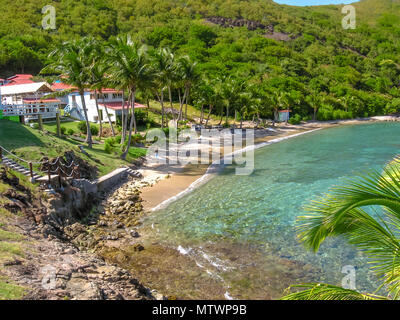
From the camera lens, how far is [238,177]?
1080 inches

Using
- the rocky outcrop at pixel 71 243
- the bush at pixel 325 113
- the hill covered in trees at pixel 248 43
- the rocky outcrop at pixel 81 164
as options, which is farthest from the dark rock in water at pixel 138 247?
the bush at pixel 325 113

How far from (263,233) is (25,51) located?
63636mm

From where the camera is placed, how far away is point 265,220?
719 inches

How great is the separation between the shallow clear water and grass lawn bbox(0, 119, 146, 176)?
23.0 ft

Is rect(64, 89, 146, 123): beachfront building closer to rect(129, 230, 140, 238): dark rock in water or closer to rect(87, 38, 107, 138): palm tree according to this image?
rect(87, 38, 107, 138): palm tree

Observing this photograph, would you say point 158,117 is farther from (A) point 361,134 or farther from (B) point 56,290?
(B) point 56,290

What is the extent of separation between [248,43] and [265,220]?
335ft

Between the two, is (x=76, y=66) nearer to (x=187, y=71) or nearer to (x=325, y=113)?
(x=187, y=71)

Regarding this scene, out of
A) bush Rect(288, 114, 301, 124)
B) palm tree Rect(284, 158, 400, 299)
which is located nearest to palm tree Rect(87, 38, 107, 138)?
palm tree Rect(284, 158, 400, 299)

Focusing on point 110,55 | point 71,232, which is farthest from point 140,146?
point 71,232

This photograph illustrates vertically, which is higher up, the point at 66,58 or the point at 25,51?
the point at 25,51

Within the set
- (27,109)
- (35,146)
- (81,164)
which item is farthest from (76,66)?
(81,164)

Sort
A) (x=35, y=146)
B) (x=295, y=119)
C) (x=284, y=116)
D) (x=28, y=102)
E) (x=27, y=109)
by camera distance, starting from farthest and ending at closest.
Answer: (x=284, y=116) < (x=295, y=119) < (x=28, y=102) < (x=27, y=109) < (x=35, y=146)
